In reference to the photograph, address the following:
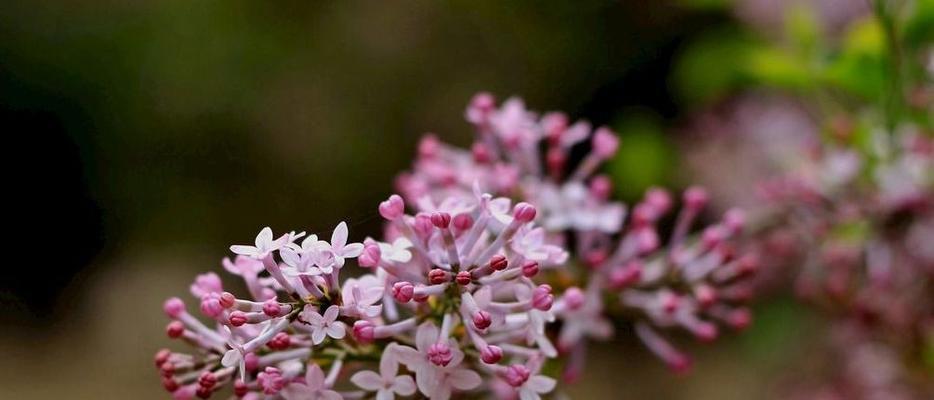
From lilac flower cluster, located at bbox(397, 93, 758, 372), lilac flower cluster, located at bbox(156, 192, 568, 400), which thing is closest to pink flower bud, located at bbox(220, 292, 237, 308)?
lilac flower cluster, located at bbox(156, 192, 568, 400)

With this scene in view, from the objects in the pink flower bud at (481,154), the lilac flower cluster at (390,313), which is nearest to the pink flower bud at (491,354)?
the lilac flower cluster at (390,313)

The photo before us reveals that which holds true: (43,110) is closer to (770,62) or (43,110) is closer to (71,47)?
(71,47)

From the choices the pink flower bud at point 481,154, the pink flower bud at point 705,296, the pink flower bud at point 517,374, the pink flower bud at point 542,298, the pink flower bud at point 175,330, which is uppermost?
the pink flower bud at point 481,154

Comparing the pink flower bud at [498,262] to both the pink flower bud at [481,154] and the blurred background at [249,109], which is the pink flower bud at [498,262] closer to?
the pink flower bud at [481,154]

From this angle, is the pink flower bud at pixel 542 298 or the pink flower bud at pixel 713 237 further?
the pink flower bud at pixel 713 237

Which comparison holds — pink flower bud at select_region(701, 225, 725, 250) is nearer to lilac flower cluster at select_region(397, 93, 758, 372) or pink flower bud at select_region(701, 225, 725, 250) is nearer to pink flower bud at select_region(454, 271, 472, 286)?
lilac flower cluster at select_region(397, 93, 758, 372)

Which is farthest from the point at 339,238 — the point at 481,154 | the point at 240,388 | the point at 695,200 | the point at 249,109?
the point at 249,109

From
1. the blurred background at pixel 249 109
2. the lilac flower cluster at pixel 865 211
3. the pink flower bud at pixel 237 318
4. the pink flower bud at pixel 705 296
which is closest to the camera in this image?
the pink flower bud at pixel 237 318
